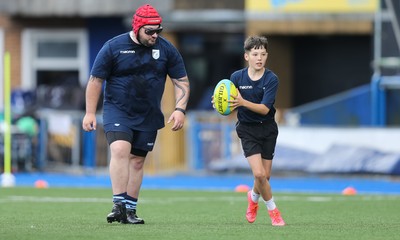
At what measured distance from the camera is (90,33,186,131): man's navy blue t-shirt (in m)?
12.2

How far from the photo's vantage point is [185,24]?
27.1 m

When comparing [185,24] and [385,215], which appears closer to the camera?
[385,215]

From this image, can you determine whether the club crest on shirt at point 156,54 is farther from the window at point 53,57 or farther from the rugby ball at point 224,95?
the window at point 53,57

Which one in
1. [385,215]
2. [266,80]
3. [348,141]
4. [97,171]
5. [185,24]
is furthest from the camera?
[185,24]

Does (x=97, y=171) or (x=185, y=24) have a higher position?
(x=185, y=24)

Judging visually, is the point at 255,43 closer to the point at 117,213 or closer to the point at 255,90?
the point at 255,90

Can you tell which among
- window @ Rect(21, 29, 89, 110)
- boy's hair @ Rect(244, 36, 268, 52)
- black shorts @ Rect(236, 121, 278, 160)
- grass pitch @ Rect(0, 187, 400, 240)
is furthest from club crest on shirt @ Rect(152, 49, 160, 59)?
window @ Rect(21, 29, 89, 110)

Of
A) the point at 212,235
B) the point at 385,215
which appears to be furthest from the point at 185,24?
the point at 212,235

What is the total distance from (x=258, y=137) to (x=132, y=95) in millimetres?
1308

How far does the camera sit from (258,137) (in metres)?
12.2

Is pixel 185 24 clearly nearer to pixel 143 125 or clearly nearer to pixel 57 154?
pixel 57 154

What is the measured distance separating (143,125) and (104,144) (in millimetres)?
13113

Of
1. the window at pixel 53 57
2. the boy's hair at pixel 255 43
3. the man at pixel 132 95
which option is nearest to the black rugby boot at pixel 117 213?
the man at pixel 132 95

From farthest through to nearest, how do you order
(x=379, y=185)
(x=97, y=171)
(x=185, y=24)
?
(x=185, y=24) < (x=97, y=171) < (x=379, y=185)
